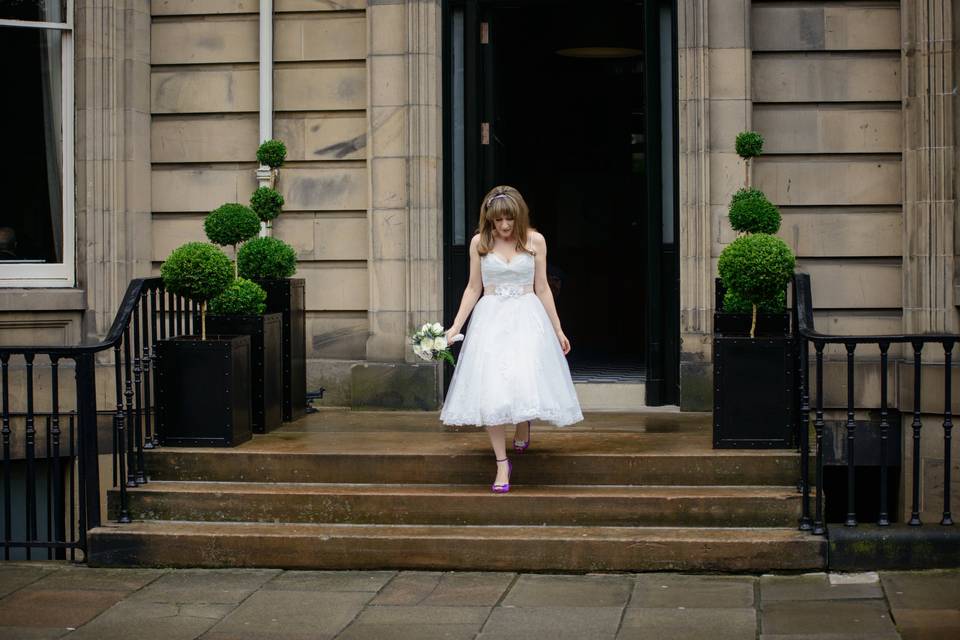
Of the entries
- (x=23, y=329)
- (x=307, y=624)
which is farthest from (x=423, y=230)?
(x=307, y=624)

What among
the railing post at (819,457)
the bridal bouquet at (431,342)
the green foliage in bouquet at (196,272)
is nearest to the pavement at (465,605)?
the railing post at (819,457)

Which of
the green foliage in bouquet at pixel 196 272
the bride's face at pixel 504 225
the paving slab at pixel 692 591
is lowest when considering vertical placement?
the paving slab at pixel 692 591

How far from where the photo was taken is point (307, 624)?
21.2ft

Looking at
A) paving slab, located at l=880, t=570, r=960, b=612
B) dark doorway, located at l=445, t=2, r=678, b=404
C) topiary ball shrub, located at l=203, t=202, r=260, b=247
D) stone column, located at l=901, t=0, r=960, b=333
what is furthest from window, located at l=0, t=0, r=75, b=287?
paving slab, located at l=880, t=570, r=960, b=612

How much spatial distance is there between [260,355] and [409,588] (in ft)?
8.41

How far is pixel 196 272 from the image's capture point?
8.52 m

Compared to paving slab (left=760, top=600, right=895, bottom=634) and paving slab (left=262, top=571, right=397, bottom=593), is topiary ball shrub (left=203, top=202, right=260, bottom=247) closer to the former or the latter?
paving slab (left=262, top=571, right=397, bottom=593)

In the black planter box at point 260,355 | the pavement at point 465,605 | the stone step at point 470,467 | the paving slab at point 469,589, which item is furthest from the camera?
the black planter box at point 260,355

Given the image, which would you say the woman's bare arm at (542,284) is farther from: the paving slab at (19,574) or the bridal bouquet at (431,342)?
the paving slab at (19,574)

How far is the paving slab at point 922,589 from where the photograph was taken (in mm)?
6559

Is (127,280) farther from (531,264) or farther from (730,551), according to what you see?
(730,551)

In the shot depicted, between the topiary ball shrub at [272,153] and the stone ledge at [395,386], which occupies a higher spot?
the topiary ball shrub at [272,153]

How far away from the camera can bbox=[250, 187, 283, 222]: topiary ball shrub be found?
382 inches

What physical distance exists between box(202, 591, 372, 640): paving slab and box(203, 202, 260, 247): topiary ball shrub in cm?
295
